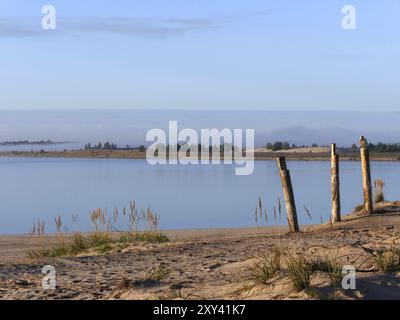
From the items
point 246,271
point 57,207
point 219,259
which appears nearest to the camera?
point 246,271

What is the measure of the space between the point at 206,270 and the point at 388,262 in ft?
8.48

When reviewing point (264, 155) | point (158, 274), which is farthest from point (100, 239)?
point (264, 155)

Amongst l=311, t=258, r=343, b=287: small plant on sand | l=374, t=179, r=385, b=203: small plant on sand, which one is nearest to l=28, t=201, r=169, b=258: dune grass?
l=311, t=258, r=343, b=287: small plant on sand

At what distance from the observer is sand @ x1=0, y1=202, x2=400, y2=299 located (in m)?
7.62

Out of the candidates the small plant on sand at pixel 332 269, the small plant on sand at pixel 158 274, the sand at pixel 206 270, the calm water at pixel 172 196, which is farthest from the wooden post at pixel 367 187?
the small plant on sand at pixel 332 269

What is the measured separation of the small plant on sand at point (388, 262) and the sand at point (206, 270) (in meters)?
0.08

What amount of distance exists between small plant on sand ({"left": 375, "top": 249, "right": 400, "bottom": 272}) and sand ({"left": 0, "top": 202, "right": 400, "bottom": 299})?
8 cm

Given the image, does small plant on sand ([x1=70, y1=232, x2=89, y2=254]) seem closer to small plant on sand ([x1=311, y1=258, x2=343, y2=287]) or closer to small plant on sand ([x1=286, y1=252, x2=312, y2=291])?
small plant on sand ([x1=311, y1=258, x2=343, y2=287])

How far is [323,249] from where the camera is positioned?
10156 millimetres

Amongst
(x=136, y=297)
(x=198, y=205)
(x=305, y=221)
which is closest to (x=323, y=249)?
(x=136, y=297)

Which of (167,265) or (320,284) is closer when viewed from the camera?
(320,284)
